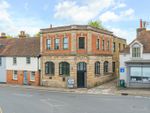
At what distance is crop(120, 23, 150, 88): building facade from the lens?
3219cm

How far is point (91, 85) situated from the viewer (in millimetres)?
Result: 35156

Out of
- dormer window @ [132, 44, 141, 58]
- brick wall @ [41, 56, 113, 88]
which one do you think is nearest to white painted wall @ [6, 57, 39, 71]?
brick wall @ [41, 56, 113, 88]

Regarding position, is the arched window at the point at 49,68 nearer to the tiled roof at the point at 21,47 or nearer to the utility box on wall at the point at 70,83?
the tiled roof at the point at 21,47

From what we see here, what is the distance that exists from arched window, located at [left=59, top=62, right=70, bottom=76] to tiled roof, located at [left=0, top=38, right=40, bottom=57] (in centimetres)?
536

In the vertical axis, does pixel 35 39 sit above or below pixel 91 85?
above

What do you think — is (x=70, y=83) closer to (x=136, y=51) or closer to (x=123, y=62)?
(x=123, y=62)

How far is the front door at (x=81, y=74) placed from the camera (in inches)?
1380

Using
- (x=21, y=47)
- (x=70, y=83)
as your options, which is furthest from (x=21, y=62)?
(x=70, y=83)

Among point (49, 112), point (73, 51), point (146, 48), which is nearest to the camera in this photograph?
point (49, 112)

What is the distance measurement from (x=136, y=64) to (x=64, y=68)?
10564 mm

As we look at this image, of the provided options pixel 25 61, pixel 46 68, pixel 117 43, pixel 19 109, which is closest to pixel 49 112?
pixel 19 109

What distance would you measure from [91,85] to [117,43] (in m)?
13.7

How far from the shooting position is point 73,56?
34875 mm

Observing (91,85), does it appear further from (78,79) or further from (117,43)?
(117,43)
